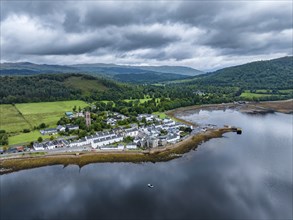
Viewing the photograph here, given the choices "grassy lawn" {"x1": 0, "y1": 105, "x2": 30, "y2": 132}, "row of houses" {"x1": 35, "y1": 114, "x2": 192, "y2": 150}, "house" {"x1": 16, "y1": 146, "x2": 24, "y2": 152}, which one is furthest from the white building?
"grassy lawn" {"x1": 0, "y1": 105, "x2": 30, "y2": 132}

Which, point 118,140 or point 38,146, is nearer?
point 38,146

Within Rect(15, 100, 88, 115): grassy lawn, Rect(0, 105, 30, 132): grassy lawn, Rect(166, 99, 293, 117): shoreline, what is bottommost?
Rect(166, 99, 293, 117): shoreline

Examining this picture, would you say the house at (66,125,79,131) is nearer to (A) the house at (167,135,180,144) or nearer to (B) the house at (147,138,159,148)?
(B) the house at (147,138,159,148)

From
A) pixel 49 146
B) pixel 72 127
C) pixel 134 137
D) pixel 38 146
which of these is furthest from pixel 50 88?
pixel 134 137

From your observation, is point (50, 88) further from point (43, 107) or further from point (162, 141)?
point (162, 141)

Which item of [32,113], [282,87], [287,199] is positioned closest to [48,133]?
[32,113]

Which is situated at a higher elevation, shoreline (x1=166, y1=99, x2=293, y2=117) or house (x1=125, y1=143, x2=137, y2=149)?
house (x1=125, y1=143, x2=137, y2=149)

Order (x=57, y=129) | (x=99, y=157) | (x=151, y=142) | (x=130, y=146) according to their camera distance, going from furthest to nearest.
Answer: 1. (x=57, y=129)
2. (x=151, y=142)
3. (x=130, y=146)
4. (x=99, y=157)

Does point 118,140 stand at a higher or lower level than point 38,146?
lower
